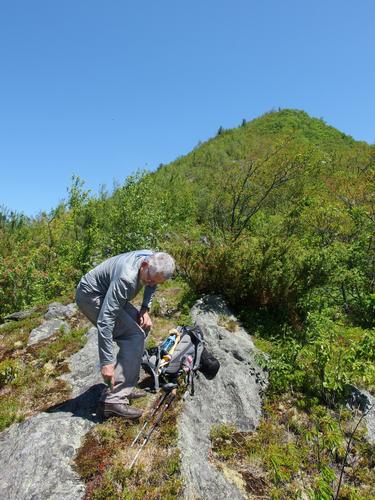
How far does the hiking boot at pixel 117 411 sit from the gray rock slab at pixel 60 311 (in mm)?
4763

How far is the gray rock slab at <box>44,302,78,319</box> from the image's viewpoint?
912cm

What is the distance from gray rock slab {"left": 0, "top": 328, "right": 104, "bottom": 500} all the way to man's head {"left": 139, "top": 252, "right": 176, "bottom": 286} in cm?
199

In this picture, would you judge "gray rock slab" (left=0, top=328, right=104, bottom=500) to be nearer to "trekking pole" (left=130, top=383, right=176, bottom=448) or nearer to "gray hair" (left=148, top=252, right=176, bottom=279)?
"trekking pole" (left=130, top=383, right=176, bottom=448)

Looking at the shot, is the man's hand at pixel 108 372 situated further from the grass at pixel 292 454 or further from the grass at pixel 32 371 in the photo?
the grass at pixel 32 371

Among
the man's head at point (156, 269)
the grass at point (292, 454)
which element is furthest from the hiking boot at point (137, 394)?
the man's head at point (156, 269)

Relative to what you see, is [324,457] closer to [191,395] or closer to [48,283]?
[191,395]

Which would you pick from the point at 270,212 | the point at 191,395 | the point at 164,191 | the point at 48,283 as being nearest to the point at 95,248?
the point at 48,283

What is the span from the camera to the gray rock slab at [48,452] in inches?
146

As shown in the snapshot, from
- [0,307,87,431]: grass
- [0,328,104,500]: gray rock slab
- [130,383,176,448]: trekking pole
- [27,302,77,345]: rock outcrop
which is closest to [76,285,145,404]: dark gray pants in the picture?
[130,383,176,448]: trekking pole

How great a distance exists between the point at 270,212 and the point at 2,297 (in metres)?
11.0

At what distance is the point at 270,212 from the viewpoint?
15.8 metres

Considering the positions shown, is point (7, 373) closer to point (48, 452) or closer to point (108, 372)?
point (48, 452)

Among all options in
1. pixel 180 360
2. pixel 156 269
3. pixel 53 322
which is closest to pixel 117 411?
A: pixel 180 360

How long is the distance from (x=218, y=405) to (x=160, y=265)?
101 inches
